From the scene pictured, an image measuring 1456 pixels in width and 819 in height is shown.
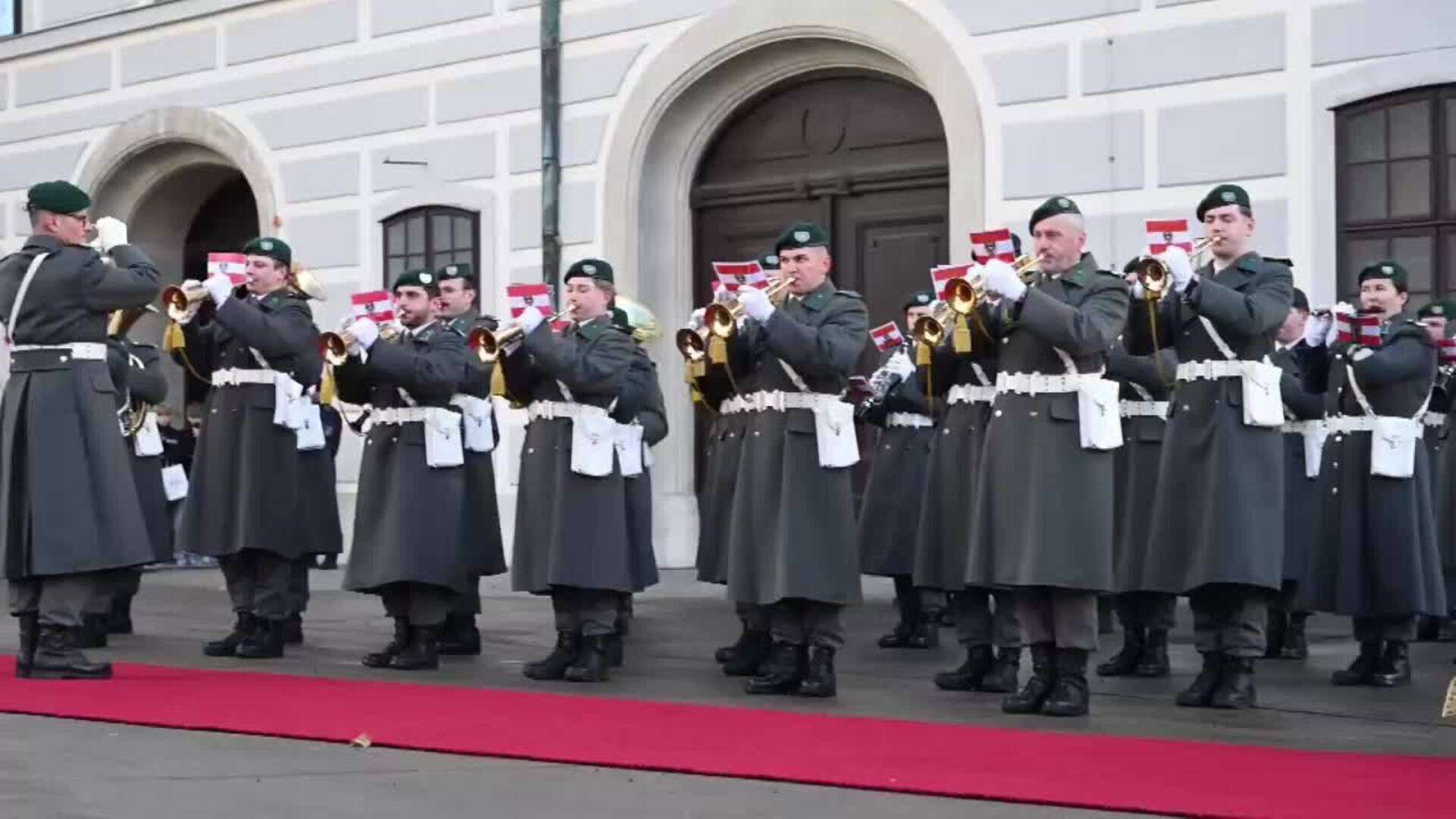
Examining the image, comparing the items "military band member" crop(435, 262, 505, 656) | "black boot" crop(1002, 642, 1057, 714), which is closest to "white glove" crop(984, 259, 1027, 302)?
"black boot" crop(1002, 642, 1057, 714)

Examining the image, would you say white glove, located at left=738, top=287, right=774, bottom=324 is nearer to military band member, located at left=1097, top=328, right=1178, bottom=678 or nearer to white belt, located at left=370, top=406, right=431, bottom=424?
military band member, located at left=1097, top=328, right=1178, bottom=678

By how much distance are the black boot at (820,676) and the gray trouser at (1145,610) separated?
135cm

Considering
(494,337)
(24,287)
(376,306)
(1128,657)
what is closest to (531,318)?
(494,337)

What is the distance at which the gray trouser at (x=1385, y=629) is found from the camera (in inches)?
403

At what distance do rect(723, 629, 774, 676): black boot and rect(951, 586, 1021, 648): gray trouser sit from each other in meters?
0.85

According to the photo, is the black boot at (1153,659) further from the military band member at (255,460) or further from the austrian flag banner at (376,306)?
the military band member at (255,460)

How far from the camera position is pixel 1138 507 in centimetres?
998

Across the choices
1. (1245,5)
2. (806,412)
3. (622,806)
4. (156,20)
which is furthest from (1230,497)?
(156,20)

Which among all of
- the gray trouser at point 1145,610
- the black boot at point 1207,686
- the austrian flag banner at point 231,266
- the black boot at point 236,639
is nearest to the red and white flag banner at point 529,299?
the austrian flag banner at point 231,266

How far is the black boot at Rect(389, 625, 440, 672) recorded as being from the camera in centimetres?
1064

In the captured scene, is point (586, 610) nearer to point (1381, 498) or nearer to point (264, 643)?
point (264, 643)

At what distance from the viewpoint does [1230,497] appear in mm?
9000

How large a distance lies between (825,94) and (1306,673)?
7083 millimetres

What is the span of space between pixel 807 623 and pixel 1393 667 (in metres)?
2.49
